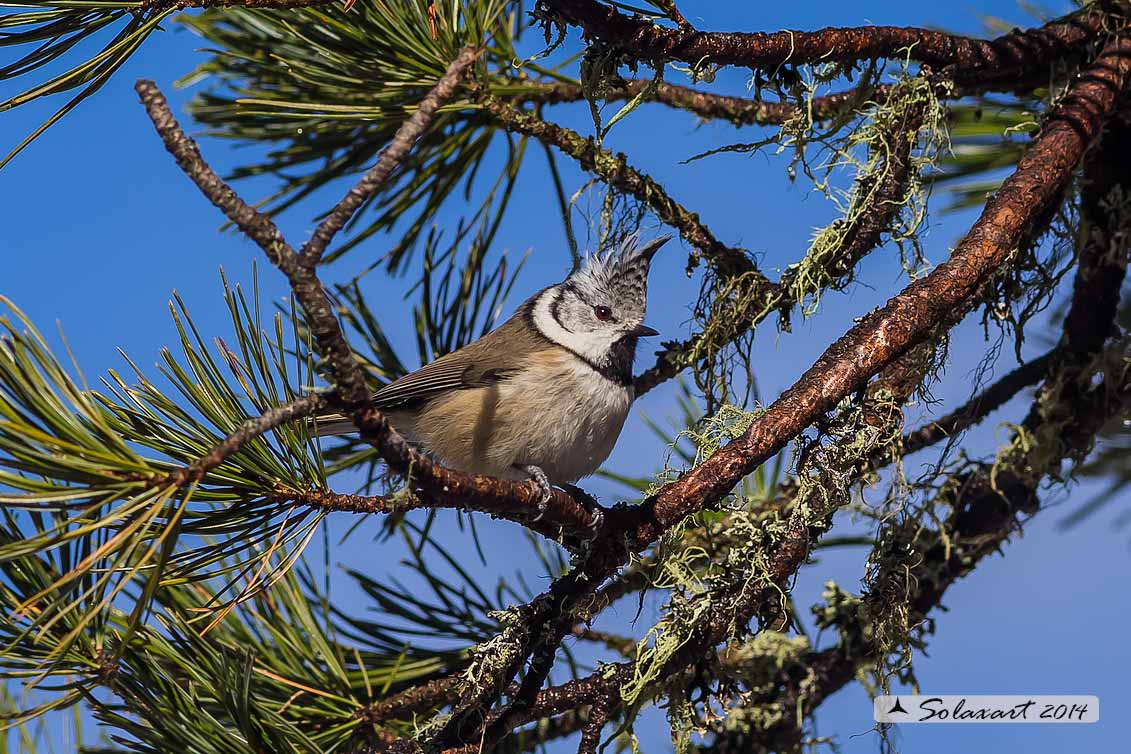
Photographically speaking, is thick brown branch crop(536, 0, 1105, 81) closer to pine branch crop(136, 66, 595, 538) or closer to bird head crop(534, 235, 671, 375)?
pine branch crop(136, 66, 595, 538)

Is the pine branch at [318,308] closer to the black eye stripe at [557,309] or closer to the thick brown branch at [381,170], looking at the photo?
the thick brown branch at [381,170]

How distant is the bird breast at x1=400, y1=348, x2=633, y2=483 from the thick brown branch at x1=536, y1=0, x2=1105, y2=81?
0.97 meters

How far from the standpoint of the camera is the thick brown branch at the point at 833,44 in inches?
62.4

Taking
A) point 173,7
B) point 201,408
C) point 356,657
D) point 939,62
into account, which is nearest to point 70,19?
point 173,7

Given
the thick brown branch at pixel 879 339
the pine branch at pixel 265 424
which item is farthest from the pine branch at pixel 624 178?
the pine branch at pixel 265 424

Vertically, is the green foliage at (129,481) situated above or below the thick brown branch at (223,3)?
below

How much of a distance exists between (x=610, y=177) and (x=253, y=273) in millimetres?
1119

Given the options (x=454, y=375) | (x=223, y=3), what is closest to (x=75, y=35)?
(x=223, y=3)

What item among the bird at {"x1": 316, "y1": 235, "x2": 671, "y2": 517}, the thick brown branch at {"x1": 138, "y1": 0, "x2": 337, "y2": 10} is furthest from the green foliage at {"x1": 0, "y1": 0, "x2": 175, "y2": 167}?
the bird at {"x1": 316, "y1": 235, "x2": 671, "y2": 517}

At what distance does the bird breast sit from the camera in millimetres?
2445

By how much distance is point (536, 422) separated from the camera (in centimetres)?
245

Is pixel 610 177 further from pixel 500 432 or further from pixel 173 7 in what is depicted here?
pixel 173 7

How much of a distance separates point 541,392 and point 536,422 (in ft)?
0.27

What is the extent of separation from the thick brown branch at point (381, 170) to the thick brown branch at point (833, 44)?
52cm
